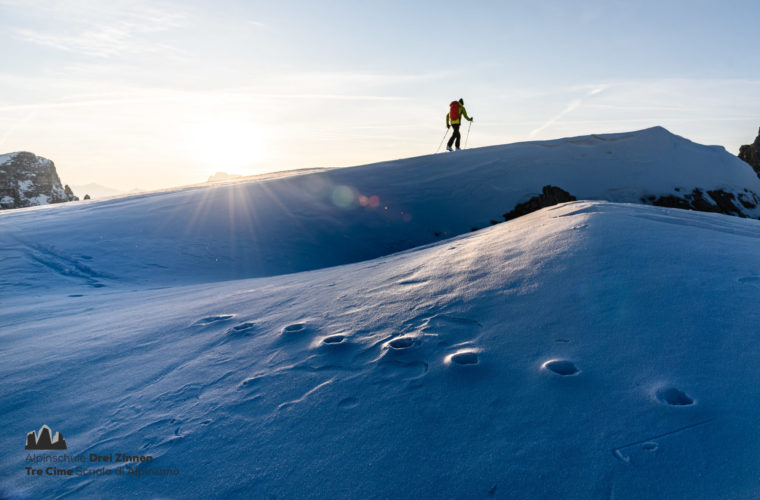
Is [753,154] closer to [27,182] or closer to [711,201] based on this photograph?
[711,201]

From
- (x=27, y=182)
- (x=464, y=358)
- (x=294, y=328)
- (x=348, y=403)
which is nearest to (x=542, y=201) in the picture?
(x=294, y=328)

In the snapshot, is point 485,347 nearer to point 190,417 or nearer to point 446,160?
point 190,417

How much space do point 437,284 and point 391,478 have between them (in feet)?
5.34

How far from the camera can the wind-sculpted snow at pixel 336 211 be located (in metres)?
6.26

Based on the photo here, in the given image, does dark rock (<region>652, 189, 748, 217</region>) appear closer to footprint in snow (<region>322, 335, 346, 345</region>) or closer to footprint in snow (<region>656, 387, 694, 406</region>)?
footprint in snow (<region>656, 387, 694, 406</region>)

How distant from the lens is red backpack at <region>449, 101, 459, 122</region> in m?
12.5

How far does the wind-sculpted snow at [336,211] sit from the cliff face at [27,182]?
76.7 meters

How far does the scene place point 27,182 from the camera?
74125 millimetres

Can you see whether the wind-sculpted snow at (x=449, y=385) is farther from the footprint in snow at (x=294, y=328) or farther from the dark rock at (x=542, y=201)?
the dark rock at (x=542, y=201)

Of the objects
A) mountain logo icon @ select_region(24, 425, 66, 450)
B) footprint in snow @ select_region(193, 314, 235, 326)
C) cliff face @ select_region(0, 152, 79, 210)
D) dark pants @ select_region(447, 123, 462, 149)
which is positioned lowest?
mountain logo icon @ select_region(24, 425, 66, 450)

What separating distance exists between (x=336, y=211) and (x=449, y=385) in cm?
721

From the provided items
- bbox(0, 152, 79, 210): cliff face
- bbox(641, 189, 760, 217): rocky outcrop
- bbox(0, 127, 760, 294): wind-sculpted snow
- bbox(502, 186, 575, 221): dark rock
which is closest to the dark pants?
bbox(0, 127, 760, 294): wind-sculpted snow

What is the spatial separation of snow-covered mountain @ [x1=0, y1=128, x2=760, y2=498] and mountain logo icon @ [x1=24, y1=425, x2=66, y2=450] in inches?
1.6

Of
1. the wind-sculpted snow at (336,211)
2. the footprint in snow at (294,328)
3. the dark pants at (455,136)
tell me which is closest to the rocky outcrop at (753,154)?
the wind-sculpted snow at (336,211)
